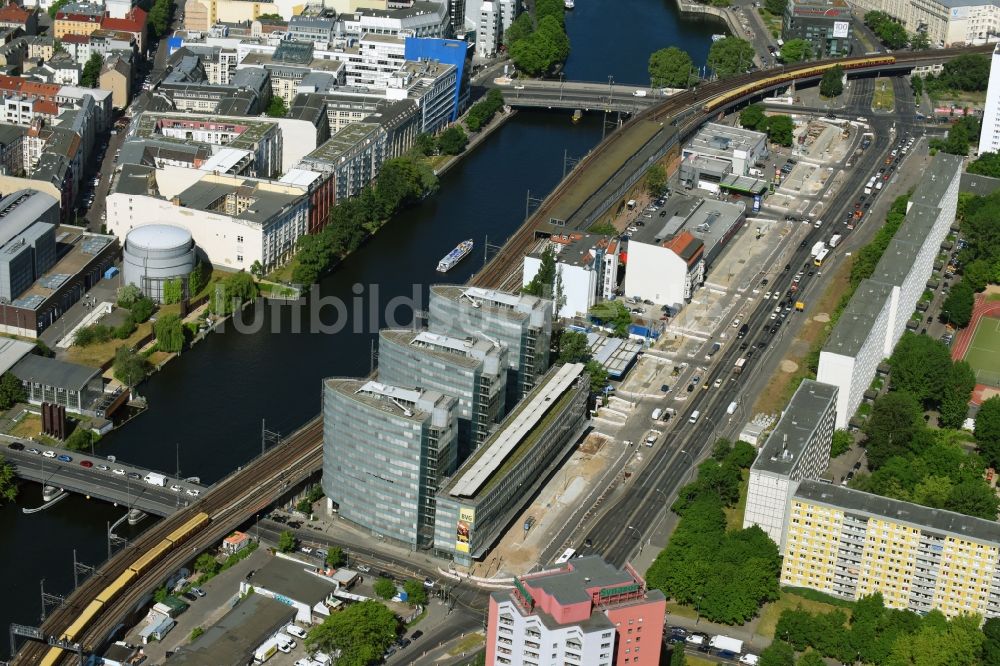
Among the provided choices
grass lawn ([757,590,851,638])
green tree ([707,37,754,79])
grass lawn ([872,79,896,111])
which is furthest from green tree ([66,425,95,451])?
grass lawn ([872,79,896,111])

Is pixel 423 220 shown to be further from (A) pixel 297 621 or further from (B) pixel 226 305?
(A) pixel 297 621

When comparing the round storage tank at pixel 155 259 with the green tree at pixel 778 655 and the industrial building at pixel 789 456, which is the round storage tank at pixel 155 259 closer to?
the industrial building at pixel 789 456

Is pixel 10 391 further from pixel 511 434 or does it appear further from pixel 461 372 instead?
pixel 511 434

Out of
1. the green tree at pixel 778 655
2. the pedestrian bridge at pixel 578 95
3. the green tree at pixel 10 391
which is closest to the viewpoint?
the green tree at pixel 778 655

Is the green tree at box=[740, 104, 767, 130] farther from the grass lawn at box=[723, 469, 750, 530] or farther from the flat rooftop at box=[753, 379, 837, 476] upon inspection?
the grass lawn at box=[723, 469, 750, 530]

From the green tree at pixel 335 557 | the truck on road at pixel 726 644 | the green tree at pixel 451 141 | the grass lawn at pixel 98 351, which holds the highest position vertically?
the green tree at pixel 451 141

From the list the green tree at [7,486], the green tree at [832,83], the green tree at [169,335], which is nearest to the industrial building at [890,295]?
the green tree at [832,83]
